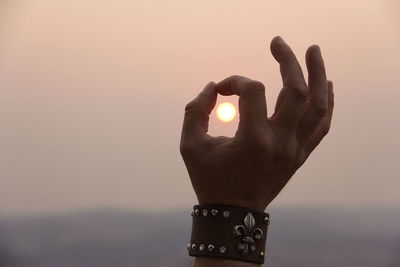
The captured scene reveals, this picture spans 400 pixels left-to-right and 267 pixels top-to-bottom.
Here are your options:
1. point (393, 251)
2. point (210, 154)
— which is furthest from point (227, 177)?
point (393, 251)

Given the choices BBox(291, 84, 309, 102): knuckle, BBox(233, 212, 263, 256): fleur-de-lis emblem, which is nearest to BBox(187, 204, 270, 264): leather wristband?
BBox(233, 212, 263, 256): fleur-de-lis emblem

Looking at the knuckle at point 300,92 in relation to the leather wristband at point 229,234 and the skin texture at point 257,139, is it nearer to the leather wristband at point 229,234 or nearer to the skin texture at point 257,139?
the skin texture at point 257,139

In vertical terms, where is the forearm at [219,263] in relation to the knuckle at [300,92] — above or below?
below

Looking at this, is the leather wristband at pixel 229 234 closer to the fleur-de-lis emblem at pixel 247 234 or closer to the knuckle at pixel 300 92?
the fleur-de-lis emblem at pixel 247 234

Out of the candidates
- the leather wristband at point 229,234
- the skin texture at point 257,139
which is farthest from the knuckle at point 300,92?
the leather wristband at point 229,234

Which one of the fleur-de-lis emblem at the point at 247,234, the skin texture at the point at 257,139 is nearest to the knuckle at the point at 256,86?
the skin texture at the point at 257,139

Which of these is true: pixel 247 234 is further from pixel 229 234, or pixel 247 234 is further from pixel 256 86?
pixel 256 86

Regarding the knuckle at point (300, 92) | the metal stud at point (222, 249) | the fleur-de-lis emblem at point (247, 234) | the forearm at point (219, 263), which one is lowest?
the forearm at point (219, 263)

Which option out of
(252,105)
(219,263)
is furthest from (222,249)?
(252,105)

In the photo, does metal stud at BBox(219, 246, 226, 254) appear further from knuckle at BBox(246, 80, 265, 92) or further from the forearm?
knuckle at BBox(246, 80, 265, 92)
